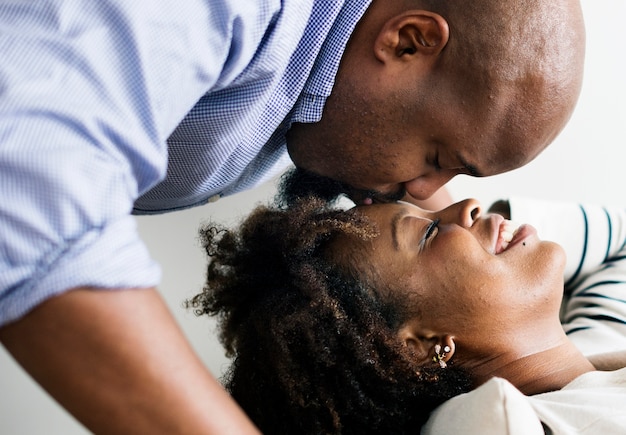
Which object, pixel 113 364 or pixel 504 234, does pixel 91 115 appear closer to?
pixel 113 364

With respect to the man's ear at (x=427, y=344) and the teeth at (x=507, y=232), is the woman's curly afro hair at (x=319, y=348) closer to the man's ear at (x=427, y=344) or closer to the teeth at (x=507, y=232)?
the man's ear at (x=427, y=344)

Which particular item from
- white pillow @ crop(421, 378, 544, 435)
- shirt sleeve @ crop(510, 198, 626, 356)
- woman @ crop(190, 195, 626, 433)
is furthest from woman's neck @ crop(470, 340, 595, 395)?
shirt sleeve @ crop(510, 198, 626, 356)

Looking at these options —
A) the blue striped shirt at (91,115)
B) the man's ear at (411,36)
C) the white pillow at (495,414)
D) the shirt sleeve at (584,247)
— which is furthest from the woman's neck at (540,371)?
the blue striped shirt at (91,115)

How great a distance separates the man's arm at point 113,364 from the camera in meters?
0.64

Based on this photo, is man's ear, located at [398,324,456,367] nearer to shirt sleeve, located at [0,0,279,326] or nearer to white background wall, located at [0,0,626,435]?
shirt sleeve, located at [0,0,279,326]

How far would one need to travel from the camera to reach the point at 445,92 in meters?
0.97

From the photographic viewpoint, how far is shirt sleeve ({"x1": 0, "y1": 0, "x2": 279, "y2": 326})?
2.07 feet

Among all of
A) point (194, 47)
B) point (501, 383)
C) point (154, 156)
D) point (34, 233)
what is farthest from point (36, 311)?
point (501, 383)

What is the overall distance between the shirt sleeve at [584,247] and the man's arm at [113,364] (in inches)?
33.2

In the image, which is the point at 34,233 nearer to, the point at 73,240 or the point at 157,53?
the point at 73,240

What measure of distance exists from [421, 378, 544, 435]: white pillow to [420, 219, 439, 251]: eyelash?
240mm

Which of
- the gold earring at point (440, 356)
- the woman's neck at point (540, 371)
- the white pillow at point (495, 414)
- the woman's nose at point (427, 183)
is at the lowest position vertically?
the woman's neck at point (540, 371)

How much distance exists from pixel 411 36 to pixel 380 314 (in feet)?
1.19

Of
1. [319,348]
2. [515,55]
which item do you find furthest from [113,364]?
[515,55]
